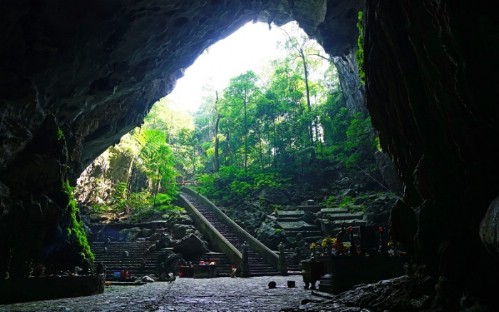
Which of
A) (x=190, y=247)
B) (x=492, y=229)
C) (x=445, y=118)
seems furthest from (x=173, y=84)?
(x=492, y=229)

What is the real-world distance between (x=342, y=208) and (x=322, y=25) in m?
15.3

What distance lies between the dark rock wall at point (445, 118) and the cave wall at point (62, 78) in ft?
34.6

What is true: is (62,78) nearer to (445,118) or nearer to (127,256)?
(127,256)

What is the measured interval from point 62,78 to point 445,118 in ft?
48.0

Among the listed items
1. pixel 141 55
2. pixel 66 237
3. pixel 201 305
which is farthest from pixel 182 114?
pixel 201 305

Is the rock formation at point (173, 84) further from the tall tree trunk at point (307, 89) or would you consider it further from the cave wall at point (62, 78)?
the tall tree trunk at point (307, 89)

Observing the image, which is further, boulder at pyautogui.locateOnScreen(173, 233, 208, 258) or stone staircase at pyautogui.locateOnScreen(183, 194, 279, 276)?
boulder at pyautogui.locateOnScreen(173, 233, 208, 258)

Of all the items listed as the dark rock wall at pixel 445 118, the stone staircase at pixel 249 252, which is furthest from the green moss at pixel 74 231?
the dark rock wall at pixel 445 118

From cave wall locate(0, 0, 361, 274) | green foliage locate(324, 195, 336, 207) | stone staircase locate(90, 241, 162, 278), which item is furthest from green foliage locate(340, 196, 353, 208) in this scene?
cave wall locate(0, 0, 361, 274)

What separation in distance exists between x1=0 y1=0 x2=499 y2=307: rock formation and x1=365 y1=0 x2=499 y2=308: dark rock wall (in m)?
0.02

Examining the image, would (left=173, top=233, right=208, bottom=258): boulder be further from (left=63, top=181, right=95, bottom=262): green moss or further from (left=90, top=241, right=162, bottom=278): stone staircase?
(left=63, top=181, right=95, bottom=262): green moss

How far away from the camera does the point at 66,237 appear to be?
620 inches

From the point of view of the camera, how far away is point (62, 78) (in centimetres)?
1534

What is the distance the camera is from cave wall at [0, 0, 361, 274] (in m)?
12.8
